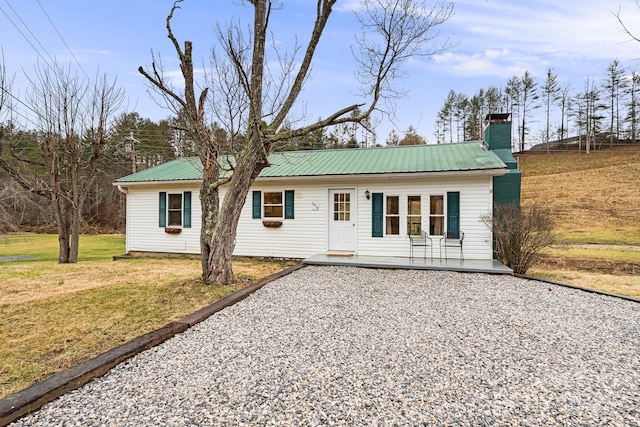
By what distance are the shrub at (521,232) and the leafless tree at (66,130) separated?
1087 cm

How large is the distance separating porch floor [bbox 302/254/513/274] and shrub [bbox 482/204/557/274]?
366 millimetres

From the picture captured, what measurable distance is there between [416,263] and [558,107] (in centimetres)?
3777

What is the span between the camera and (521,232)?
714cm

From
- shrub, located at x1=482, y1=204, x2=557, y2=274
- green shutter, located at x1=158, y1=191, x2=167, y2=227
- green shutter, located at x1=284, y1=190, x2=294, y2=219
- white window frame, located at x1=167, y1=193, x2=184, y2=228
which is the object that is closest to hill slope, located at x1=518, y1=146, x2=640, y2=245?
shrub, located at x1=482, y1=204, x2=557, y2=274

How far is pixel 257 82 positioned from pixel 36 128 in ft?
25.7

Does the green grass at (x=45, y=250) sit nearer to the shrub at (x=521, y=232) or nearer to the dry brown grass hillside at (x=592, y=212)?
the shrub at (x=521, y=232)

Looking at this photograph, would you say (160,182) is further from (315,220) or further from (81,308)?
(81,308)

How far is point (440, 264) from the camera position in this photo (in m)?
7.63

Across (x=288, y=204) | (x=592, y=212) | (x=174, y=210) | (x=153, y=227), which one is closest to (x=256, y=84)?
(x=288, y=204)

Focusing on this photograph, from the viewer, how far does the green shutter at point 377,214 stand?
877 centimetres

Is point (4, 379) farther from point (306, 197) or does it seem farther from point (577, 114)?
point (577, 114)

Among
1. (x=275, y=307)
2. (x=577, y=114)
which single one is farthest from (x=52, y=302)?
(x=577, y=114)

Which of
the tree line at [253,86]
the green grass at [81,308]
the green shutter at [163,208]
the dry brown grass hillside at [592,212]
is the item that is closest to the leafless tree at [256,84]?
the tree line at [253,86]

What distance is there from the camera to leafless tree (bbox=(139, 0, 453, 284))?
5.66 meters
